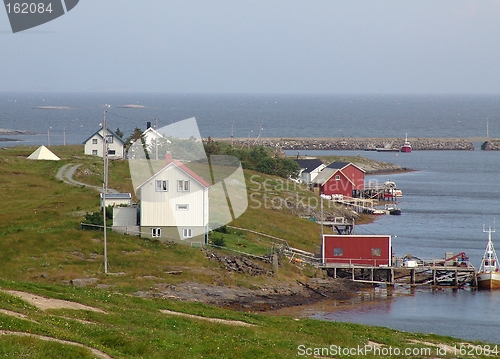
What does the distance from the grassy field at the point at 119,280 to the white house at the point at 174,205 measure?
100cm

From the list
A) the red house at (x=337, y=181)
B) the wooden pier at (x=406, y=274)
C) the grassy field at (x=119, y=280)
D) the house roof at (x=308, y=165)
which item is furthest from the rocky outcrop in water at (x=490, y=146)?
the wooden pier at (x=406, y=274)

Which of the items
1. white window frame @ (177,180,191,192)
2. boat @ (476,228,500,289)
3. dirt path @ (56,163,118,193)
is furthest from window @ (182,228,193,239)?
boat @ (476,228,500,289)

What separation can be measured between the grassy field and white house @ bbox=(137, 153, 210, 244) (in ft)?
3.28

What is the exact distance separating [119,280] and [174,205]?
6.49 meters

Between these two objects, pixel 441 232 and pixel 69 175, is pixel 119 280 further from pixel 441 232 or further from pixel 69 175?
pixel 441 232

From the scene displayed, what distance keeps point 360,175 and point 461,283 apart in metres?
40.5

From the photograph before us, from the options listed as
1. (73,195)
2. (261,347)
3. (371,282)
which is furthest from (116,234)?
(261,347)

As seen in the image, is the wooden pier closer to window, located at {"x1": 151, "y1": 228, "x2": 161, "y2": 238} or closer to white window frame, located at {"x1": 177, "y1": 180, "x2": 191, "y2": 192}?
white window frame, located at {"x1": 177, "y1": 180, "x2": 191, "y2": 192}

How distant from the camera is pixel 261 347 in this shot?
73.2 feet

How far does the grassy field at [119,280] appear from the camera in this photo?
20219mm

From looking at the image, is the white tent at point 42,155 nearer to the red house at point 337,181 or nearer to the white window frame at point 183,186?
the red house at point 337,181

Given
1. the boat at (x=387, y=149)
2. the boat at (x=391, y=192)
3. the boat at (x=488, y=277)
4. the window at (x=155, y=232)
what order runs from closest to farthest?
the window at (x=155, y=232)
the boat at (x=488, y=277)
the boat at (x=391, y=192)
the boat at (x=387, y=149)

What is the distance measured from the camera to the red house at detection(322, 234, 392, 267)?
48.3 meters

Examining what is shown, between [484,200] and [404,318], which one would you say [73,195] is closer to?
[404,318]
